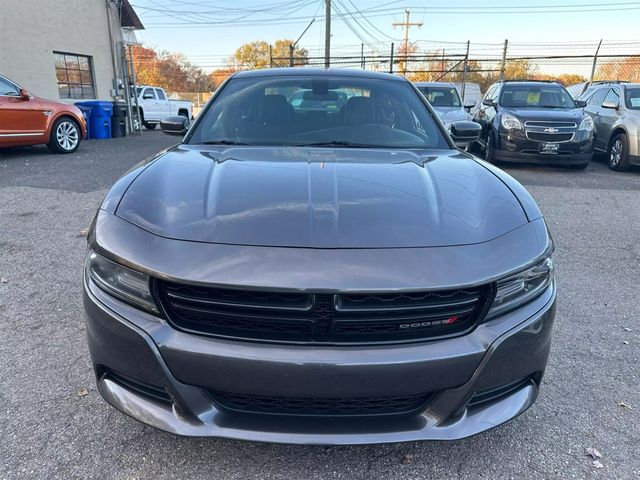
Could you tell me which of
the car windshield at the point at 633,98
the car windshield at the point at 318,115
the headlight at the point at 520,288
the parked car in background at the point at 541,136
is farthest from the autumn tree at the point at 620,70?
the headlight at the point at 520,288

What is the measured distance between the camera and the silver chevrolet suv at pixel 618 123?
8898 millimetres

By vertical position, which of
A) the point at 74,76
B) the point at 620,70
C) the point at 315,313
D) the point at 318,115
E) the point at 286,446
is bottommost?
the point at 286,446

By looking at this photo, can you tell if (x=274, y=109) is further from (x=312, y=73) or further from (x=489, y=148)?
(x=489, y=148)

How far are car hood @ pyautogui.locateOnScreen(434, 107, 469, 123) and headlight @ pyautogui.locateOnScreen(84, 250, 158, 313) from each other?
8.79 m

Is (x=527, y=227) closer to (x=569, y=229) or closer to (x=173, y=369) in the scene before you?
(x=173, y=369)

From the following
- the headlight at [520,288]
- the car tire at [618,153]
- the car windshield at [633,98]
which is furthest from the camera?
the car windshield at [633,98]

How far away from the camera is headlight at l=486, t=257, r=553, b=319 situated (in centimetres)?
163

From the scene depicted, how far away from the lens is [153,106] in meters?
19.7

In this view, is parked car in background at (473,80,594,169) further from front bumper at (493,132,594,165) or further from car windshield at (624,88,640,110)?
car windshield at (624,88,640,110)

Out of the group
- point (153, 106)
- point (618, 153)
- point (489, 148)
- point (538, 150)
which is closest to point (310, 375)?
point (538, 150)

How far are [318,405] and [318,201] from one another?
74cm

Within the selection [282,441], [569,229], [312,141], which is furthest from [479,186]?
[569,229]

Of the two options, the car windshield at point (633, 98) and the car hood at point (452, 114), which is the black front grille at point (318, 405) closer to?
the car hood at point (452, 114)

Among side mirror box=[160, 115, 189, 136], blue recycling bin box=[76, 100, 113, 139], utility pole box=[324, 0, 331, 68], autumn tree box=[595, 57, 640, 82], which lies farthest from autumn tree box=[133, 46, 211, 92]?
side mirror box=[160, 115, 189, 136]
